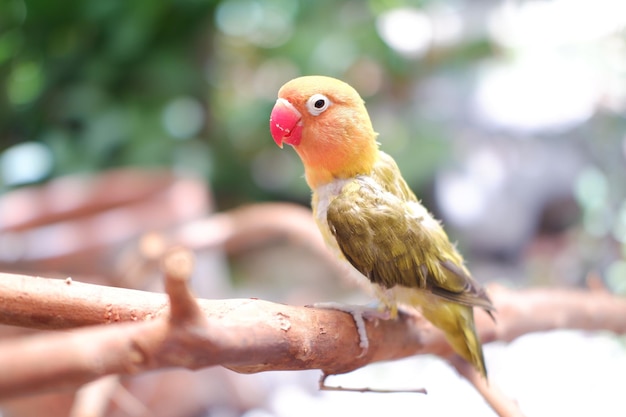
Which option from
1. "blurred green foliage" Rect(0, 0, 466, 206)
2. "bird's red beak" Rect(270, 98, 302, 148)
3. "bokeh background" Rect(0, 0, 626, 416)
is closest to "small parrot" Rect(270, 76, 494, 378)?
"bird's red beak" Rect(270, 98, 302, 148)

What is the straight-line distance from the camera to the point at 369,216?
3.15 ft

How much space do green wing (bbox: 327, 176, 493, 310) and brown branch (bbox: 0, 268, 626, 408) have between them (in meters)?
0.10

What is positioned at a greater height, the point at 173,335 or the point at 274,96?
the point at 274,96

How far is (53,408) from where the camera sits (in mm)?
1628

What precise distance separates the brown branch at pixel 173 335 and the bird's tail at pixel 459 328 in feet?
0.17

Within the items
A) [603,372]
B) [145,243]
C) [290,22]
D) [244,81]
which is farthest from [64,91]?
[603,372]

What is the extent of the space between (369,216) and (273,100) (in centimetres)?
210

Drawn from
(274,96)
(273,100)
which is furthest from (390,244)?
(274,96)

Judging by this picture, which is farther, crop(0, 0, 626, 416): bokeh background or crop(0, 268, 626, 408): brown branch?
crop(0, 0, 626, 416): bokeh background

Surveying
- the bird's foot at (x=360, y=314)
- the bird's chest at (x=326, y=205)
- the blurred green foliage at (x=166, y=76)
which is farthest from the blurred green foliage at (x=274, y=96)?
the bird's foot at (x=360, y=314)

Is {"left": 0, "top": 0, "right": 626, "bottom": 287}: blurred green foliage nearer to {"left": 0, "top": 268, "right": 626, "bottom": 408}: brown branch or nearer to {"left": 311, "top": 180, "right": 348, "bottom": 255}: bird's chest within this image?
{"left": 311, "top": 180, "right": 348, "bottom": 255}: bird's chest

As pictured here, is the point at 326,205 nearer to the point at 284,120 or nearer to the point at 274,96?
the point at 284,120

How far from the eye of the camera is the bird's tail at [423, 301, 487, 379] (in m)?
1.02

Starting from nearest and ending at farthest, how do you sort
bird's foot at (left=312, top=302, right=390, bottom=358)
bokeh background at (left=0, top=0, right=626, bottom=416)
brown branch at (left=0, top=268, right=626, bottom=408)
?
brown branch at (left=0, top=268, right=626, bottom=408) → bird's foot at (left=312, top=302, right=390, bottom=358) → bokeh background at (left=0, top=0, right=626, bottom=416)
